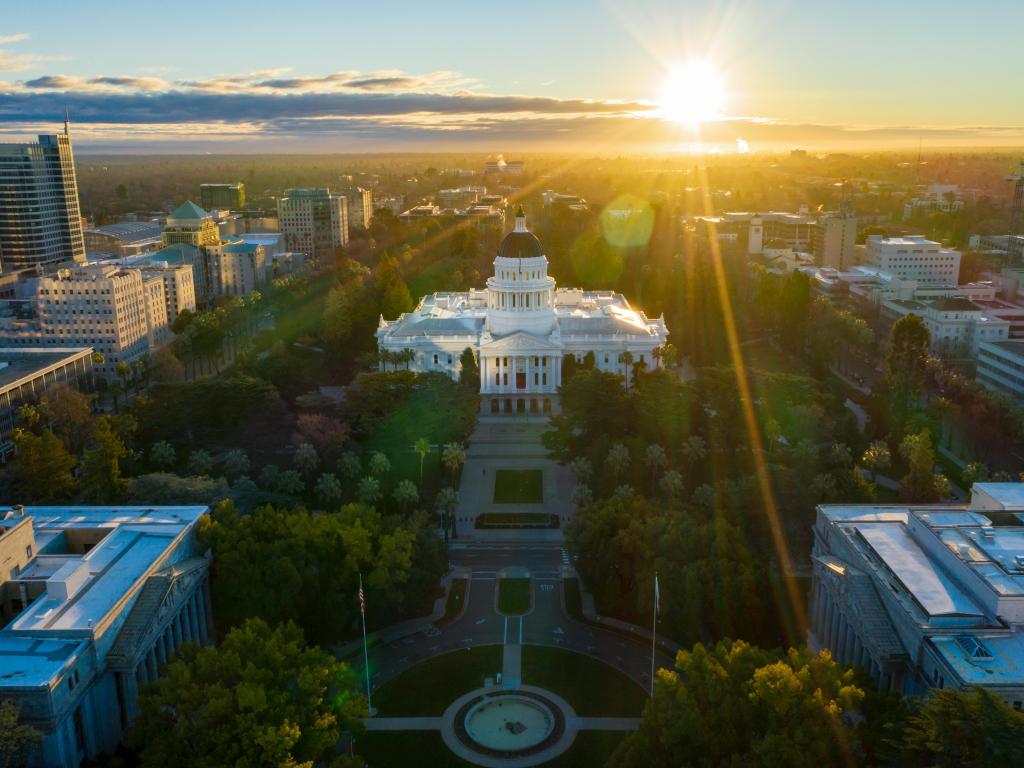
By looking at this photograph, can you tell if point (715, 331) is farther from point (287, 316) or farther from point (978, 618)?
point (978, 618)

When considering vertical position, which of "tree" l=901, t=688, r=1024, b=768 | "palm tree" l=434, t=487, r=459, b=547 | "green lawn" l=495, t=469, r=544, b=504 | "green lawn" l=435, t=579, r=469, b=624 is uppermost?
"tree" l=901, t=688, r=1024, b=768

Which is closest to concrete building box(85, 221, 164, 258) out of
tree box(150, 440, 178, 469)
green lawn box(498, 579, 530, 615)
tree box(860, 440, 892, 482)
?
tree box(150, 440, 178, 469)

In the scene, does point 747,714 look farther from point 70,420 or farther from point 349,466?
point 70,420

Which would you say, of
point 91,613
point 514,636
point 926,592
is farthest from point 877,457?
point 91,613

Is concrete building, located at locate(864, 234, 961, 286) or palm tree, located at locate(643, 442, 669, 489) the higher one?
concrete building, located at locate(864, 234, 961, 286)

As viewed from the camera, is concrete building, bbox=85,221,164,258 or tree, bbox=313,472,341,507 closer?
tree, bbox=313,472,341,507

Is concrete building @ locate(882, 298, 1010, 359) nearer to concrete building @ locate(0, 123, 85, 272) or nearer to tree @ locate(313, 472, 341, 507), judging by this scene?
tree @ locate(313, 472, 341, 507)
